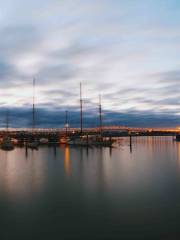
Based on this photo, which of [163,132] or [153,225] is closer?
[153,225]

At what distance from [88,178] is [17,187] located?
21.9ft

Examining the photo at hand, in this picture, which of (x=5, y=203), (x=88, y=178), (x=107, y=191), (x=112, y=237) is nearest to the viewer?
(x=112, y=237)

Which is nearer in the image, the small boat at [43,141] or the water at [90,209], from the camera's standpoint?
the water at [90,209]

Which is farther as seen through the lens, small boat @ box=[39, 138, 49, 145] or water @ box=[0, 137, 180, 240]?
small boat @ box=[39, 138, 49, 145]

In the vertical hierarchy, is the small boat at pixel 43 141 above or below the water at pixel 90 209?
above

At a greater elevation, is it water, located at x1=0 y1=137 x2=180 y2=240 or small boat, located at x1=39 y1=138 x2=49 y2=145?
small boat, located at x1=39 y1=138 x2=49 y2=145

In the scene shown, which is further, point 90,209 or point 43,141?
point 43,141

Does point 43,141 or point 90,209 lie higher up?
point 43,141

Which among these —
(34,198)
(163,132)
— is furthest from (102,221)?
(163,132)

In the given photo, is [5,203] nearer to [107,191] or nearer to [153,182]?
[107,191]

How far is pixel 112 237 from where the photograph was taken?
32.8 ft

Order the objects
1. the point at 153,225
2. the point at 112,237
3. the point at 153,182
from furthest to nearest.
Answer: the point at 153,182
the point at 153,225
the point at 112,237

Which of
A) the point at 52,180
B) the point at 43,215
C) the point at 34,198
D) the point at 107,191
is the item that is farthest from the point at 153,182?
the point at 43,215

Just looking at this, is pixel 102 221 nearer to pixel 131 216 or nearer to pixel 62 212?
pixel 131 216
